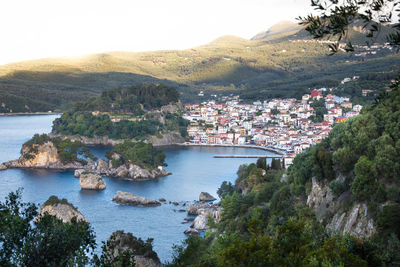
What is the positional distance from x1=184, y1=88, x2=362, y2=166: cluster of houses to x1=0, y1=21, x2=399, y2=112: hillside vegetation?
22.8 ft

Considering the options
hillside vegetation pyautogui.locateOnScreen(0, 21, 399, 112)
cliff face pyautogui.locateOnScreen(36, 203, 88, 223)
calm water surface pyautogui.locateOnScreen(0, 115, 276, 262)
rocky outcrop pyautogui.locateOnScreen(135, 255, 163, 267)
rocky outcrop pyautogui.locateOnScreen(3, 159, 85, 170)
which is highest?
hillside vegetation pyautogui.locateOnScreen(0, 21, 399, 112)

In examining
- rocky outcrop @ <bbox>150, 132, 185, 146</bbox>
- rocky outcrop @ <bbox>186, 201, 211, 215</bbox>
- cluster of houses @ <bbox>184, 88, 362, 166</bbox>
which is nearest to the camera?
rocky outcrop @ <bbox>186, 201, 211, 215</bbox>

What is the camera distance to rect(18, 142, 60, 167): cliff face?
119 feet

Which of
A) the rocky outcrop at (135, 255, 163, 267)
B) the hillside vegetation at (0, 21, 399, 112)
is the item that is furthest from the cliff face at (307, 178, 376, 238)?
the hillside vegetation at (0, 21, 399, 112)

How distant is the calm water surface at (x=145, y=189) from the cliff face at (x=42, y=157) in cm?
166

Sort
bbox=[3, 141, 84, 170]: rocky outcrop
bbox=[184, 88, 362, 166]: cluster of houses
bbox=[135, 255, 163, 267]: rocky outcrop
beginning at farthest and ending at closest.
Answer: bbox=[184, 88, 362, 166]: cluster of houses < bbox=[3, 141, 84, 170]: rocky outcrop < bbox=[135, 255, 163, 267]: rocky outcrop

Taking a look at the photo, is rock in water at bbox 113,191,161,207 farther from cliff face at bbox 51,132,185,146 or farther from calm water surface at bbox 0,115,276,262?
cliff face at bbox 51,132,185,146

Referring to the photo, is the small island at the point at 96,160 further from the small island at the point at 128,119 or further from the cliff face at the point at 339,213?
the cliff face at the point at 339,213

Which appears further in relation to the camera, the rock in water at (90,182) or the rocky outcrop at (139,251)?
the rock in water at (90,182)

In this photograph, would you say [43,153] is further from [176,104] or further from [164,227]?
[176,104]

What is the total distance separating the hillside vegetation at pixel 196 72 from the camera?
77.0 meters

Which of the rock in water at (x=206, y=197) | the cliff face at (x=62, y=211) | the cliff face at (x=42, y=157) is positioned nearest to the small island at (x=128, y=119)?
the cliff face at (x=42, y=157)

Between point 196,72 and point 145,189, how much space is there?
88.1m

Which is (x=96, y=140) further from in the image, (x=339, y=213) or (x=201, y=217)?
(x=339, y=213)
